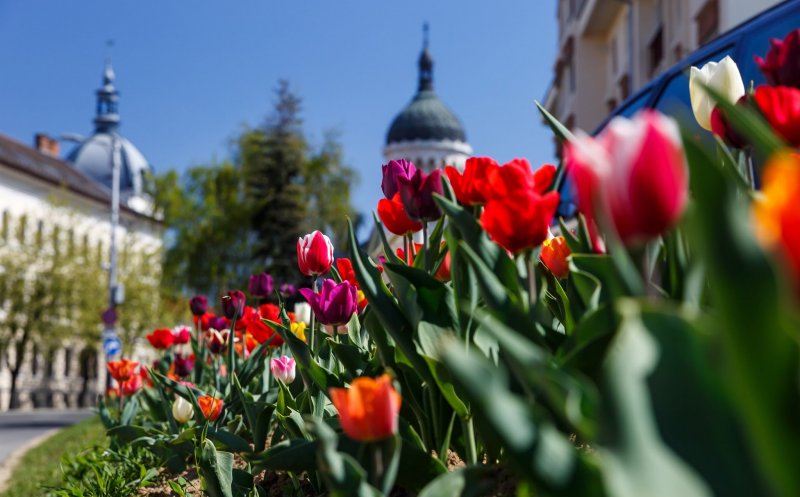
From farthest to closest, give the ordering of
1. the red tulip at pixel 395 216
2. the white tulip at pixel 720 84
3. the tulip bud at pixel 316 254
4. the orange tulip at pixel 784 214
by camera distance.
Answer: the tulip bud at pixel 316 254 < the red tulip at pixel 395 216 < the white tulip at pixel 720 84 < the orange tulip at pixel 784 214

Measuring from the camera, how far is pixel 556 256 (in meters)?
2.05

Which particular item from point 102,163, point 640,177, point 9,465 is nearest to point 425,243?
point 640,177

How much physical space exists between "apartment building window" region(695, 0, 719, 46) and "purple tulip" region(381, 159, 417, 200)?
52.1ft

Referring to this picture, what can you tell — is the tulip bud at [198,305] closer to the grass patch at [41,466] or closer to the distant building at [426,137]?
the grass patch at [41,466]

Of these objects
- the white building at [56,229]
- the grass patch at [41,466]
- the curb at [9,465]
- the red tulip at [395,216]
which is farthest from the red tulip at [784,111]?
the white building at [56,229]

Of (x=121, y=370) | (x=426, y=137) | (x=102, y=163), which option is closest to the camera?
(x=121, y=370)

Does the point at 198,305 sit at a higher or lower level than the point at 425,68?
lower

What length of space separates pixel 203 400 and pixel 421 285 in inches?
53.4

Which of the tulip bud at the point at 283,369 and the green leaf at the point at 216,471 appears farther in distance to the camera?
the tulip bud at the point at 283,369

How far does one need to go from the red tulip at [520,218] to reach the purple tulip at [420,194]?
18.7 inches

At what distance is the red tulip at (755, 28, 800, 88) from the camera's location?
1621 mm

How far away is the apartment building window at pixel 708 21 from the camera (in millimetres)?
17047

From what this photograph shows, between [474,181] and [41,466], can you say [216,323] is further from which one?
[41,466]

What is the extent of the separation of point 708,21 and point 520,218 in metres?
17.7
